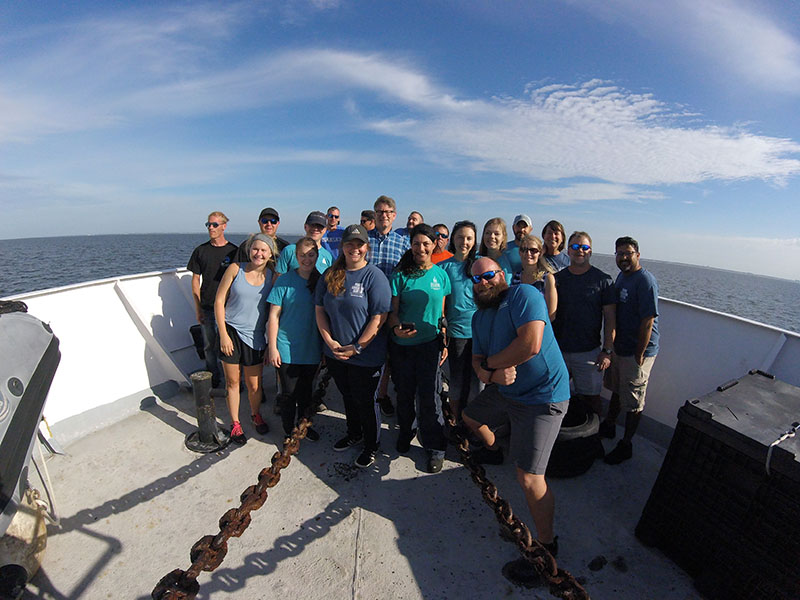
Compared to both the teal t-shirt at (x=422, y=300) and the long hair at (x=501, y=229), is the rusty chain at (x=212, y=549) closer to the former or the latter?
the teal t-shirt at (x=422, y=300)

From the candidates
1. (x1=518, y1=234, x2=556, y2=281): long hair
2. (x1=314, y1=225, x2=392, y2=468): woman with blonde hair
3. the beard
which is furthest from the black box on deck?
(x1=314, y1=225, x2=392, y2=468): woman with blonde hair

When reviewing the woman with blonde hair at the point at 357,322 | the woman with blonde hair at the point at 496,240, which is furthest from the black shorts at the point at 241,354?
the woman with blonde hair at the point at 496,240

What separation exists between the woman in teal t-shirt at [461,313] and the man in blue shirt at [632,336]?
4.87 feet

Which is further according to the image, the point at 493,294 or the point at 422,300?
the point at 422,300

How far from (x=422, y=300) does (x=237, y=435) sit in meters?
2.52

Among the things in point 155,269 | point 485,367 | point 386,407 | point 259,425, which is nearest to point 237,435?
point 259,425

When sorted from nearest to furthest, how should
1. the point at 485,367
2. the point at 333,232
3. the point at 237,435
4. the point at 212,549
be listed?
the point at 212,549 → the point at 485,367 → the point at 237,435 → the point at 333,232

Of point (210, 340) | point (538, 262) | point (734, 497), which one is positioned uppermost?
point (538, 262)

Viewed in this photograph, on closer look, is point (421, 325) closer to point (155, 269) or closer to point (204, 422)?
point (204, 422)

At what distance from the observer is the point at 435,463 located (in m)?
3.70

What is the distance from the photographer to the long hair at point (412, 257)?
334 cm

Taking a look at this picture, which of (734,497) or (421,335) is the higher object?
(421,335)

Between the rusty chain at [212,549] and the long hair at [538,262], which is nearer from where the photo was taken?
the rusty chain at [212,549]

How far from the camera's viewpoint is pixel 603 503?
3355 mm
